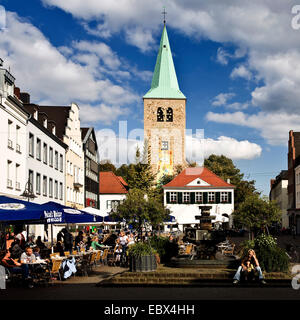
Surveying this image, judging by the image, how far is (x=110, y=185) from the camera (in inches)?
3211

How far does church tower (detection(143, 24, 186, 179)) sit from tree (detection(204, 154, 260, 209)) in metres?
6.68

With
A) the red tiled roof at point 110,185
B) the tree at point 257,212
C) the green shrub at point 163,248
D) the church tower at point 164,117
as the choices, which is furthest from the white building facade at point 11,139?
the church tower at point 164,117

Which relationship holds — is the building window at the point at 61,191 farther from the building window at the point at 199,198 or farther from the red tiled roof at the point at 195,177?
the building window at the point at 199,198

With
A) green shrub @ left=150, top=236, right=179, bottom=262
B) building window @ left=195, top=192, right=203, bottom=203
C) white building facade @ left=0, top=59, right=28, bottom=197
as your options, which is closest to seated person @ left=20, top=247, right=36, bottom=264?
green shrub @ left=150, top=236, right=179, bottom=262

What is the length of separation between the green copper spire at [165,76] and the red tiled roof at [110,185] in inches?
648

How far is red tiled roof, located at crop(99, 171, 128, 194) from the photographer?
3182 inches

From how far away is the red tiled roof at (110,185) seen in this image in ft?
265

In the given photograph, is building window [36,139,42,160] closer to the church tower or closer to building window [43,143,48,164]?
building window [43,143,48,164]

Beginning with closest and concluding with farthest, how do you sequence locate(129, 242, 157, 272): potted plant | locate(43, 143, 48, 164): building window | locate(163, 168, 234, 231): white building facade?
locate(129, 242, 157, 272): potted plant < locate(43, 143, 48, 164): building window < locate(163, 168, 234, 231): white building facade

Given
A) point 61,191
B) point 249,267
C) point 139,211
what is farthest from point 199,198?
point 249,267

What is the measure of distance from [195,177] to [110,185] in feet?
48.8

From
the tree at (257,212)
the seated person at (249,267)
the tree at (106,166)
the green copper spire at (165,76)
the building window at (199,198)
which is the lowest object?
the seated person at (249,267)
